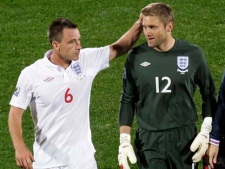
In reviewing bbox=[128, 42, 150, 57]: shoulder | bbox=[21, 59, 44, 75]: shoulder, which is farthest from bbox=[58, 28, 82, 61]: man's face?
bbox=[128, 42, 150, 57]: shoulder

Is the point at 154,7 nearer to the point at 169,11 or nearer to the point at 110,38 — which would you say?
the point at 169,11

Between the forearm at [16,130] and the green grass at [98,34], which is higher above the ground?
the forearm at [16,130]

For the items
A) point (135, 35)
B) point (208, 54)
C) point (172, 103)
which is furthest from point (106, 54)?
point (208, 54)

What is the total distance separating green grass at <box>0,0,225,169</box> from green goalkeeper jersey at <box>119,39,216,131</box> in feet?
12.5

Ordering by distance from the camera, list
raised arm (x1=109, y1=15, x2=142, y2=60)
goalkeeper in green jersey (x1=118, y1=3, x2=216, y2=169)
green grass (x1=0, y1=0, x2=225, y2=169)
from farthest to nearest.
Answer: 1. green grass (x1=0, y1=0, x2=225, y2=169)
2. raised arm (x1=109, y1=15, x2=142, y2=60)
3. goalkeeper in green jersey (x1=118, y1=3, x2=216, y2=169)

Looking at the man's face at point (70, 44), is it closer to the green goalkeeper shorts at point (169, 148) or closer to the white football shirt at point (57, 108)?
the white football shirt at point (57, 108)

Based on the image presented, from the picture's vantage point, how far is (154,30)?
9.35m

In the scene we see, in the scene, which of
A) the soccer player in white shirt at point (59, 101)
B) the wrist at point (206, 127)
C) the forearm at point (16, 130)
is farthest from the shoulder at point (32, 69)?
the wrist at point (206, 127)

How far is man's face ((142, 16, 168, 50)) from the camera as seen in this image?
368 inches

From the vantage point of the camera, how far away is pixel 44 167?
9.78 metres

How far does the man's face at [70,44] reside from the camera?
31.3 feet

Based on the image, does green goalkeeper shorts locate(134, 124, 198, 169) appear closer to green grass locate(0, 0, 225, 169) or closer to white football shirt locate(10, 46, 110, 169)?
white football shirt locate(10, 46, 110, 169)

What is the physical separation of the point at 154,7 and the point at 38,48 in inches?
299

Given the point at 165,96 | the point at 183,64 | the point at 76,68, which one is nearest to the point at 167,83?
the point at 165,96
